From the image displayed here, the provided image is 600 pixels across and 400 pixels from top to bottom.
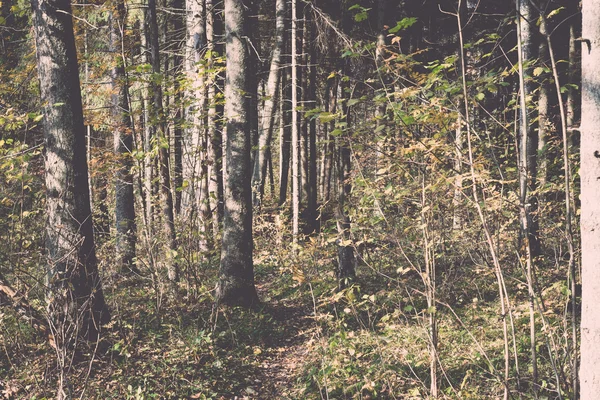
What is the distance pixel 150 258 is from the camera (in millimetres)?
6672

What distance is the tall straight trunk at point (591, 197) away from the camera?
2.40m

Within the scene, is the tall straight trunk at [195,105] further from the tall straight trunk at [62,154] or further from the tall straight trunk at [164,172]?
the tall straight trunk at [62,154]

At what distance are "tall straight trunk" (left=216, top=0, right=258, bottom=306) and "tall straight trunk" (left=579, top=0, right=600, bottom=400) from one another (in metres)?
5.41

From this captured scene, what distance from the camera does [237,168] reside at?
7328mm

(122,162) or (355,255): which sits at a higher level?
(122,162)

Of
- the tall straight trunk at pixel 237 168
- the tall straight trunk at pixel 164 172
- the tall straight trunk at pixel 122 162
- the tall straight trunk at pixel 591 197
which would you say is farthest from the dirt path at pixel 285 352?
the tall straight trunk at pixel 122 162

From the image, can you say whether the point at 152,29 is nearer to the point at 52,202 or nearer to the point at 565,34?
the point at 52,202

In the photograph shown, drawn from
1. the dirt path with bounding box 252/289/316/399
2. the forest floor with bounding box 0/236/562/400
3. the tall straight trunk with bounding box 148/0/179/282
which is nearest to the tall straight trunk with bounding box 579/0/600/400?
the forest floor with bounding box 0/236/562/400

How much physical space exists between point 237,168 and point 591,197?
5.58 m

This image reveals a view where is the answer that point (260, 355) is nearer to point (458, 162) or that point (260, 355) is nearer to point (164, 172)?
point (164, 172)

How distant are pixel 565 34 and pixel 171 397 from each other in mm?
14667

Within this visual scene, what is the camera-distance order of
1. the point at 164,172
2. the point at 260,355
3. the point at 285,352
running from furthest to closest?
the point at 164,172
the point at 285,352
the point at 260,355

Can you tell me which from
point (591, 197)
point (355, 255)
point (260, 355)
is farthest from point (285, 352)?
point (591, 197)

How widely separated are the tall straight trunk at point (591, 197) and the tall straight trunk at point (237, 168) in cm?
541
